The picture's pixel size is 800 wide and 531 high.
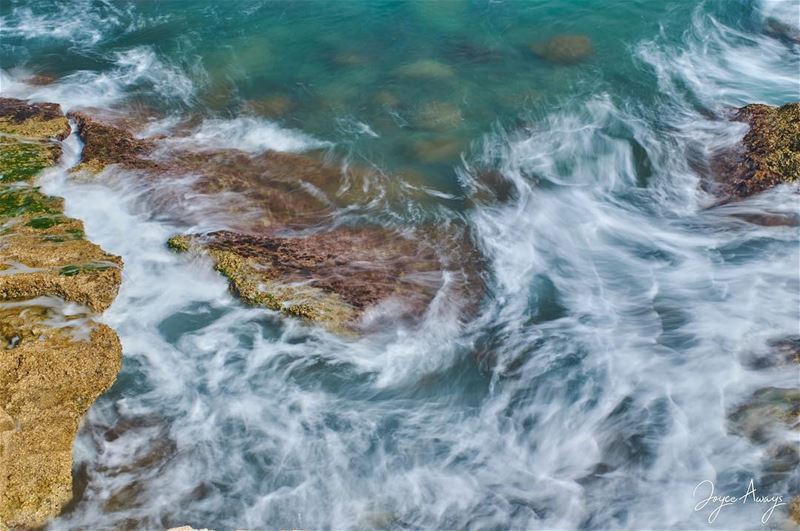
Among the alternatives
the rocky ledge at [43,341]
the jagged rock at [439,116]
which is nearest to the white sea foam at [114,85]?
the rocky ledge at [43,341]

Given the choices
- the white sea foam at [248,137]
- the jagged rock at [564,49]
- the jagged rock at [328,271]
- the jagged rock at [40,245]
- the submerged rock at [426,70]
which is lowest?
the jagged rock at [40,245]

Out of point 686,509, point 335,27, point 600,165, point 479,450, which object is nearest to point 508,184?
point 600,165

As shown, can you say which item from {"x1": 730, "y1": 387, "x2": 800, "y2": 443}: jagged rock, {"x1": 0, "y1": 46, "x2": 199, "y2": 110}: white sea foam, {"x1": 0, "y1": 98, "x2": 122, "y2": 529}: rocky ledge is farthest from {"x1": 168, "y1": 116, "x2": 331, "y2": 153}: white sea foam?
{"x1": 730, "y1": 387, "x2": 800, "y2": 443}: jagged rock

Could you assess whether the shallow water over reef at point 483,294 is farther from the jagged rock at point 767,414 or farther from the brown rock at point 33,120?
the brown rock at point 33,120

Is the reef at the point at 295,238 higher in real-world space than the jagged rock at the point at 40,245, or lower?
higher

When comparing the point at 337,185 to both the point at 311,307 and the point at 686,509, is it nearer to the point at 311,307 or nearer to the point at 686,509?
the point at 311,307

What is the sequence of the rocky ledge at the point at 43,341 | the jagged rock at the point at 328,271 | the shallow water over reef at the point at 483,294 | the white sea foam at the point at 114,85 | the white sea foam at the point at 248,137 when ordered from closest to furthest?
the rocky ledge at the point at 43,341 < the shallow water over reef at the point at 483,294 < the jagged rock at the point at 328,271 < the white sea foam at the point at 248,137 < the white sea foam at the point at 114,85
